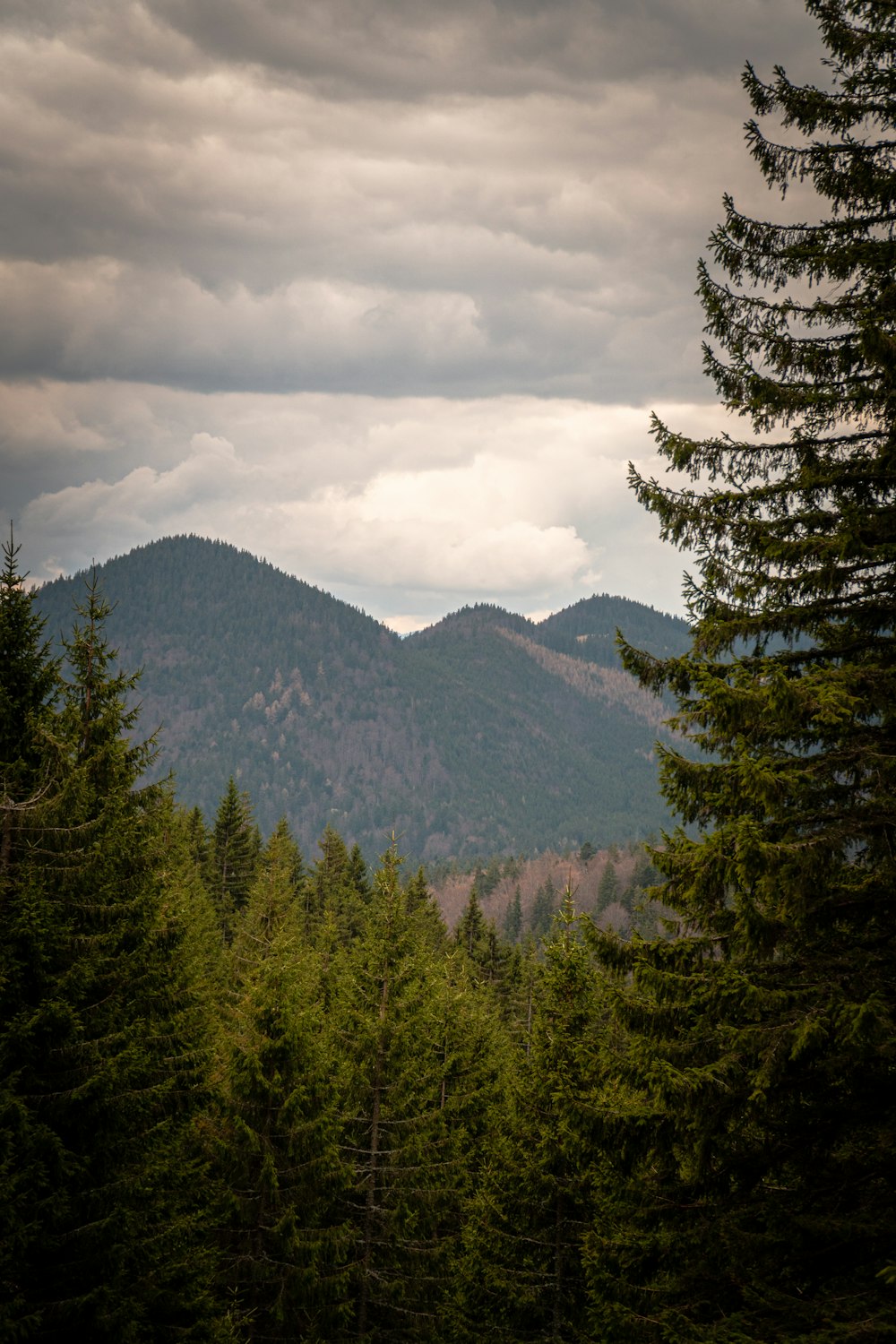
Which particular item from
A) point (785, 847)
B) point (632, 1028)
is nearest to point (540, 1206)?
point (632, 1028)

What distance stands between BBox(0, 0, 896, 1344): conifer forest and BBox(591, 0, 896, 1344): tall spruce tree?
0.03 meters

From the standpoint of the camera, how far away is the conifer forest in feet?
23.2

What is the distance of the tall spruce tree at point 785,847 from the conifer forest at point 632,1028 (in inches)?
1.3

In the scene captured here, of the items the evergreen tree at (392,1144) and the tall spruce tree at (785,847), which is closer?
the tall spruce tree at (785,847)

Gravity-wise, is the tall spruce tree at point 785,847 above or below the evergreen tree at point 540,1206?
above

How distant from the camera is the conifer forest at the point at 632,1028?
7.07 m

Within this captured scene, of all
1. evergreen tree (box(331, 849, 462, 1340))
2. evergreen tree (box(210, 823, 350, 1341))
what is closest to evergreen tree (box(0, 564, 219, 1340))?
evergreen tree (box(210, 823, 350, 1341))

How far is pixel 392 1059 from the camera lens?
59.4 ft

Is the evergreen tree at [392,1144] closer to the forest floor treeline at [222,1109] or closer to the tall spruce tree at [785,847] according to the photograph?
the forest floor treeline at [222,1109]

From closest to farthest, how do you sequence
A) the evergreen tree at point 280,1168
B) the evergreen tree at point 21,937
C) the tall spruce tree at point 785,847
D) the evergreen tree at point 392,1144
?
the tall spruce tree at point 785,847 → the evergreen tree at point 21,937 → the evergreen tree at point 280,1168 → the evergreen tree at point 392,1144

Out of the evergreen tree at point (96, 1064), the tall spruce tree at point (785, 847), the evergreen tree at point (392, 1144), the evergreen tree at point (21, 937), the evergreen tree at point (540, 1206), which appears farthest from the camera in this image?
the evergreen tree at point (392, 1144)

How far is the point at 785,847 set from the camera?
6734 mm

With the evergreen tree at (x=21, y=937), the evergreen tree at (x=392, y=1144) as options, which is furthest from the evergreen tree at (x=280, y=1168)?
the evergreen tree at (x=21, y=937)

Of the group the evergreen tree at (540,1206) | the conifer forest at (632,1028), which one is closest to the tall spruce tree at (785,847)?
the conifer forest at (632,1028)
